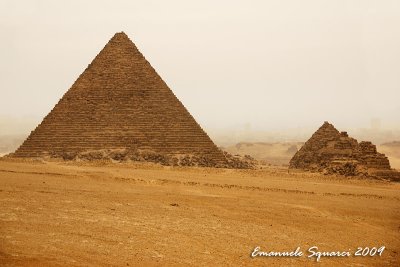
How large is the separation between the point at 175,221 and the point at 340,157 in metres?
20.8

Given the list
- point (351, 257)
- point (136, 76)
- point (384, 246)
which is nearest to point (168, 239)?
point (351, 257)

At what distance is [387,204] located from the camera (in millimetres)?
16062

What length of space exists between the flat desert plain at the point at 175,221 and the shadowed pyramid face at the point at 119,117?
8.03 meters

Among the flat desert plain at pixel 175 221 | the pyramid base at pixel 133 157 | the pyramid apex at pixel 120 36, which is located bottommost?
the flat desert plain at pixel 175 221

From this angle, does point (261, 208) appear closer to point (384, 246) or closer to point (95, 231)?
point (384, 246)

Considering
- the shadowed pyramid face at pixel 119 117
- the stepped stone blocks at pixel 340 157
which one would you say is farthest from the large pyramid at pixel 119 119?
the stepped stone blocks at pixel 340 157

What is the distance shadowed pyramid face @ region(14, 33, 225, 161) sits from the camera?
1049 inches

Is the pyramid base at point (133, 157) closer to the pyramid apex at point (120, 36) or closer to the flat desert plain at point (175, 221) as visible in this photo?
the flat desert plain at point (175, 221)

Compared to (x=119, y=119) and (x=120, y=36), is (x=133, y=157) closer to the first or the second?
(x=119, y=119)

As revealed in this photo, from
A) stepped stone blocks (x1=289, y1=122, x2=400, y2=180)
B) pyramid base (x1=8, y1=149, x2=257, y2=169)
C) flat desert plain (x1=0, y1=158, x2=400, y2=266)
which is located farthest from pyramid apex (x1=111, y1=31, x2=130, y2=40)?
stepped stone blocks (x1=289, y1=122, x2=400, y2=180)

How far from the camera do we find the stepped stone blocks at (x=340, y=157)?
26.9 m

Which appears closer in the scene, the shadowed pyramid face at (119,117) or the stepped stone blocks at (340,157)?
the shadowed pyramid face at (119,117)

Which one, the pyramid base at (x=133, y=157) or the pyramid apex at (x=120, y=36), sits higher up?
the pyramid apex at (x=120, y=36)

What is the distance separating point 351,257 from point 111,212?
17.3 ft
